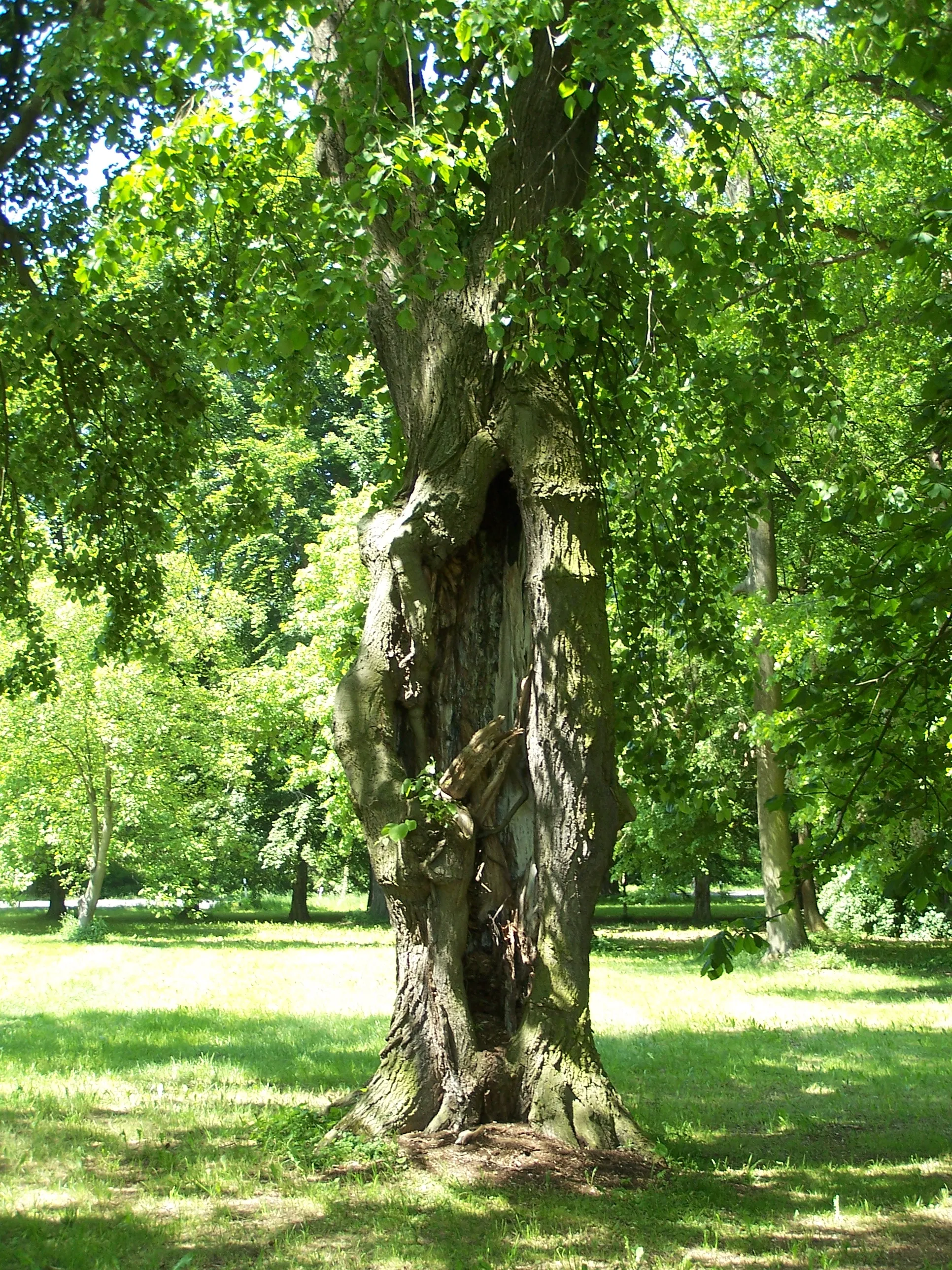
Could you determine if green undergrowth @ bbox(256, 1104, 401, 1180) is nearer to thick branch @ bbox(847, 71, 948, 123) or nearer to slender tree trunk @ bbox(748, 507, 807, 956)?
thick branch @ bbox(847, 71, 948, 123)

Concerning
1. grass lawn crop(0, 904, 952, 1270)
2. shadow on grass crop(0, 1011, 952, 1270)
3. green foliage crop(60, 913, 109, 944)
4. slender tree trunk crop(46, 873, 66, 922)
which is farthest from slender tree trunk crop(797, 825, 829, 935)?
slender tree trunk crop(46, 873, 66, 922)

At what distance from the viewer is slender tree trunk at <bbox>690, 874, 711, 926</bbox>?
37.2 m

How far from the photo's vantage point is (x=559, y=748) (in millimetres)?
6301

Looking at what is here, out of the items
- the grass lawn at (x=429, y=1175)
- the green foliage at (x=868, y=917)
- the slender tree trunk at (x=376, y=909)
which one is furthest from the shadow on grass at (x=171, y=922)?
the grass lawn at (x=429, y=1175)

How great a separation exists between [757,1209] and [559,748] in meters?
2.47

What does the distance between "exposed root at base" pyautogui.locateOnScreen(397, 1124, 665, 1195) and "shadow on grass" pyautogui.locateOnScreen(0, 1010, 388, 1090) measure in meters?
2.74

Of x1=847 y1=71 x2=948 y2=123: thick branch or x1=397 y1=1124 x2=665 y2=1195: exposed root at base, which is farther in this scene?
x1=847 y1=71 x2=948 y2=123: thick branch

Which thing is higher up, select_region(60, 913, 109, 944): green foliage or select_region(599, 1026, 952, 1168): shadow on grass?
select_region(599, 1026, 952, 1168): shadow on grass

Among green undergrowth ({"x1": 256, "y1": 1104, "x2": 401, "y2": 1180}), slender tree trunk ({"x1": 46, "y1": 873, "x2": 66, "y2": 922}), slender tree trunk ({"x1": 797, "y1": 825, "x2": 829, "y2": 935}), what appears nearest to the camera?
green undergrowth ({"x1": 256, "y1": 1104, "x2": 401, "y2": 1180})

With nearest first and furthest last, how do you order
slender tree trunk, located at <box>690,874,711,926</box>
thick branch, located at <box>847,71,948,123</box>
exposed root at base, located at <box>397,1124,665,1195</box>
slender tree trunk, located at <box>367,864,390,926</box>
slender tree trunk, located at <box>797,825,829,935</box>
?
1. exposed root at base, located at <box>397,1124,665,1195</box>
2. thick branch, located at <box>847,71,948,123</box>
3. slender tree trunk, located at <box>797,825,829,935</box>
4. slender tree trunk, located at <box>367,864,390,926</box>
5. slender tree trunk, located at <box>690,874,711,926</box>

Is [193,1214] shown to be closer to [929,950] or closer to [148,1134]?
[148,1134]

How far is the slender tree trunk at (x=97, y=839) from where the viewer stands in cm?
2527

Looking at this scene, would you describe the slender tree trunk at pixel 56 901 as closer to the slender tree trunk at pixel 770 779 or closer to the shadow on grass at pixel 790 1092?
the slender tree trunk at pixel 770 779

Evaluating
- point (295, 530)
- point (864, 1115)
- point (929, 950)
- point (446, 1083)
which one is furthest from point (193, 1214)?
point (295, 530)
